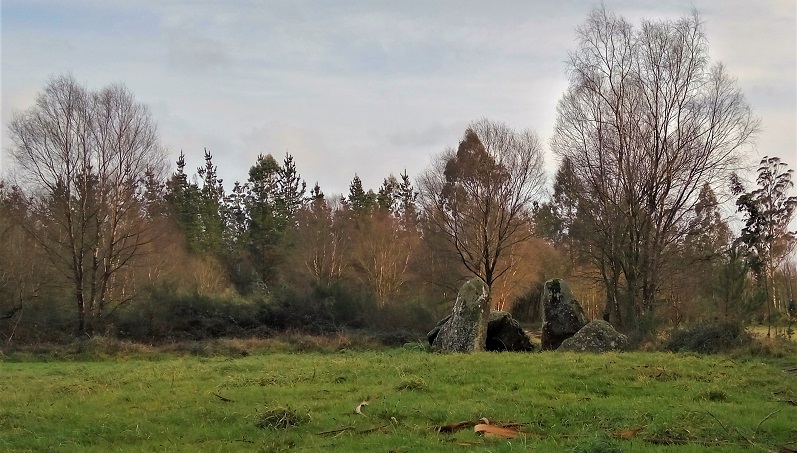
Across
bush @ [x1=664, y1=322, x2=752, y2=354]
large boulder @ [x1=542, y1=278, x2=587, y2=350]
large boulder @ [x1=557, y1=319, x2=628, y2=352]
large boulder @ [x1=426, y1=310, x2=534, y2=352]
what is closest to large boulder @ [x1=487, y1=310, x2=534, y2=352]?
large boulder @ [x1=426, y1=310, x2=534, y2=352]

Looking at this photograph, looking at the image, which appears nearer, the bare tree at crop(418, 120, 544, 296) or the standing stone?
the standing stone

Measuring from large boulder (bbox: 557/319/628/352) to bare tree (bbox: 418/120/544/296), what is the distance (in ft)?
61.9

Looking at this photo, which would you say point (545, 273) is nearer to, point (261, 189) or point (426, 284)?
point (426, 284)

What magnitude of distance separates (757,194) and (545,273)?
55.3 feet

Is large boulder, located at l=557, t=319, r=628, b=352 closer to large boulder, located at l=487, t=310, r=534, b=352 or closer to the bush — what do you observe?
the bush

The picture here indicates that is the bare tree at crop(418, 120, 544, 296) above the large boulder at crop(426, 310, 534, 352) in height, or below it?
above

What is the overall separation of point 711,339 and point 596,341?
3.78m

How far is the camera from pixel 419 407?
10.0 m

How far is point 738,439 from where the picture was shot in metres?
7.77

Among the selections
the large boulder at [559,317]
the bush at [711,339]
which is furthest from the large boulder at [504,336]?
the bush at [711,339]

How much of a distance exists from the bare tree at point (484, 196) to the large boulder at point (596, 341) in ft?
61.9

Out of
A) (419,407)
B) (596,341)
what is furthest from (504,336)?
(419,407)

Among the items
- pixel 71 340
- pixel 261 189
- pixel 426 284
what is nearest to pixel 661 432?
pixel 71 340

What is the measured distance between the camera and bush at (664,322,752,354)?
1961 centimetres
